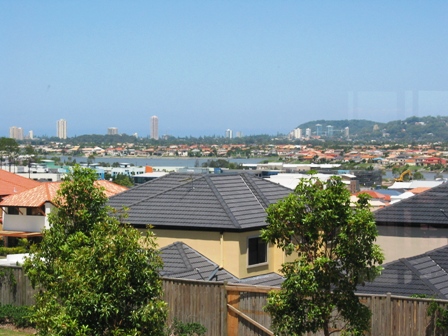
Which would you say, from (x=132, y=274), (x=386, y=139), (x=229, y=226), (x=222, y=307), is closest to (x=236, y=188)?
(x=229, y=226)

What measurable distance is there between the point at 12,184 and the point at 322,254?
3973 centimetres

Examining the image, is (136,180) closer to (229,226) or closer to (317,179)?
(229,226)

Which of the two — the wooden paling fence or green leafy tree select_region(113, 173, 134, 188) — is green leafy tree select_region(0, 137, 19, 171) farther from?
the wooden paling fence

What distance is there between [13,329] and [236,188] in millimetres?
6491

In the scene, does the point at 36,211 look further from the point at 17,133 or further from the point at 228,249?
the point at 17,133

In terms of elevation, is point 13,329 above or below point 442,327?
below

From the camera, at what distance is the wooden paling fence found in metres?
11.5

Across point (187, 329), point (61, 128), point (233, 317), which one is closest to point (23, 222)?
point (187, 329)

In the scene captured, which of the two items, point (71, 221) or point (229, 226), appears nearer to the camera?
point (71, 221)

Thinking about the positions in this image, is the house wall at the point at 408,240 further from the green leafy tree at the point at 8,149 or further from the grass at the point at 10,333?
the green leafy tree at the point at 8,149

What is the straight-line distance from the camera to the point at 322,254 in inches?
359

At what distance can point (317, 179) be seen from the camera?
942 centimetres

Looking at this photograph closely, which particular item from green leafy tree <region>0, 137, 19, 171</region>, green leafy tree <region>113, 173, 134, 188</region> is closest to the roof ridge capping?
green leafy tree <region>113, 173, 134, 188</region>

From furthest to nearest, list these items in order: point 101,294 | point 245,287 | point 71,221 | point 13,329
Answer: point 13,329
point 245,287
point 71,221
point 101,294
